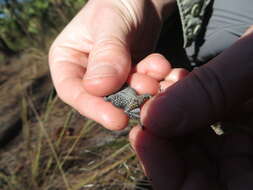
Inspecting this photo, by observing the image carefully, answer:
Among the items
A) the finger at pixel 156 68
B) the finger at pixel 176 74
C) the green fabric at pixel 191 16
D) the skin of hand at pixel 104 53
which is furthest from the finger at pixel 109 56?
the green fabric at pixel 191 16

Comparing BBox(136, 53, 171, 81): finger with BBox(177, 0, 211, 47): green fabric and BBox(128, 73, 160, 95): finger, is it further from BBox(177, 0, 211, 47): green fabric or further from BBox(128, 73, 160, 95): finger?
BBox(177, 0, 211, 47): green fabric

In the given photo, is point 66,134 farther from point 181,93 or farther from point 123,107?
point 181,93

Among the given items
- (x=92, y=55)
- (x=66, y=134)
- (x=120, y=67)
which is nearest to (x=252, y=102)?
(x=120, y=67)

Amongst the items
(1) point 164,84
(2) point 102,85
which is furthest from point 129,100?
(1) point 164,84

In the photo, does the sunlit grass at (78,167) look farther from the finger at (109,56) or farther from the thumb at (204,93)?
the thumb at (204,93)

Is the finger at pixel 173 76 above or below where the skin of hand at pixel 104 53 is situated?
below

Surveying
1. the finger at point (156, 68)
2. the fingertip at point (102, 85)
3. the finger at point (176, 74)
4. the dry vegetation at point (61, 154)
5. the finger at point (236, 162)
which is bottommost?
the dry vegetation at point (61, 154)
